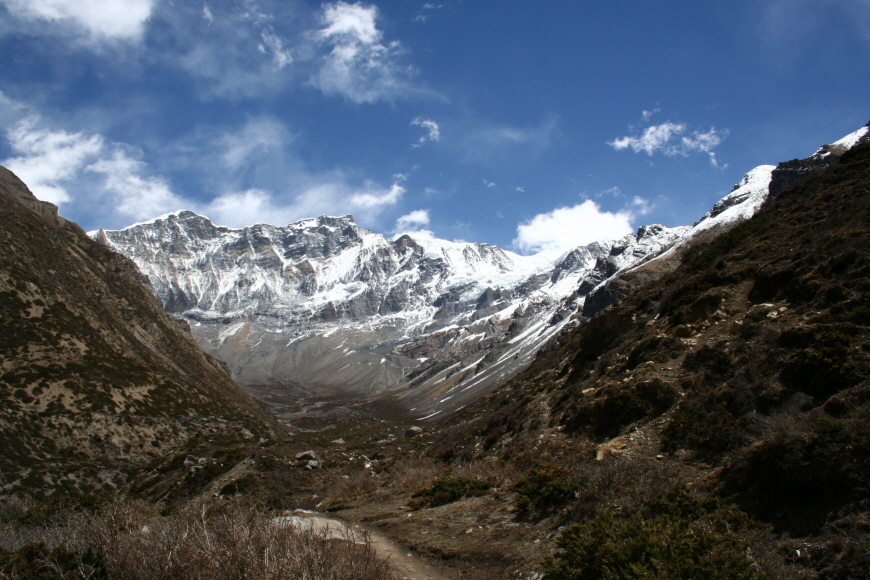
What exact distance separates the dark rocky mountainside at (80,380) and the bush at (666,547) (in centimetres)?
4119

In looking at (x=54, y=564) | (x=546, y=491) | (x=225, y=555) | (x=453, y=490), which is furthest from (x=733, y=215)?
(x=54, y=564)

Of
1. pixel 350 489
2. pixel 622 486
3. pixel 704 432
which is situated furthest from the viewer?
pixel 350 489

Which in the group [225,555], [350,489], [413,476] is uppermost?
[225,555]

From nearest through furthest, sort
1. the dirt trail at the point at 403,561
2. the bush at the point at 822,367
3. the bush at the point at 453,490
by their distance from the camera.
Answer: the dirt trail at the point at 403,561, the bush at the point at 822,367, the bush at the point at 453,490

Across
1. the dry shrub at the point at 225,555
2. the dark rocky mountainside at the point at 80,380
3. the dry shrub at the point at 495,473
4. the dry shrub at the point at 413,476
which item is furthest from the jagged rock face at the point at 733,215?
the dry shrub at the point at 225,555

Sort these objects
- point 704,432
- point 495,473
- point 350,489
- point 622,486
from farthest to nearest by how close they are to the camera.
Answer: point 350,489 → point 495,473 → point 704,432 → point 622,486

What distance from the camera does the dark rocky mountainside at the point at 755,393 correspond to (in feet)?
23.8

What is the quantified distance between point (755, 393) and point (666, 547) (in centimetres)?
817

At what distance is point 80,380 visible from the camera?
48469 mm

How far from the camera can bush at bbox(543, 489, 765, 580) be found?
611 cm

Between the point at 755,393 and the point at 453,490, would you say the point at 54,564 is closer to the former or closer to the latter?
the point at 453,490

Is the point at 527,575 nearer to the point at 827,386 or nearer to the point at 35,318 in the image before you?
the point at 827,386

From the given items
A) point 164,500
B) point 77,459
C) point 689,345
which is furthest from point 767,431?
point 77,459

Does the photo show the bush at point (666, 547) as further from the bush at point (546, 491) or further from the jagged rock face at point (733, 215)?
the jagged rock face at point (733, 215)
